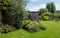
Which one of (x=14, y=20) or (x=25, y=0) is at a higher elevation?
(x=25, y=0)

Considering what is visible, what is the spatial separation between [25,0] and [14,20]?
2777 millimetres

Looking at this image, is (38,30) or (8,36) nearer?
(8,36)

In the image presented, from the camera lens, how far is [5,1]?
62.9 ft

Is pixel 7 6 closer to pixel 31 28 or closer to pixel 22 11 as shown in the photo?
pixel 22 11

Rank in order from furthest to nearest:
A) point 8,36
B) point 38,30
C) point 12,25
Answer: point 12,25 → point 38,30 → point 8,36

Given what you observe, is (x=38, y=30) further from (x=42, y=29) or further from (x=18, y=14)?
(x=18, y=14)

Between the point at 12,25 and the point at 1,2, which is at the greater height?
the point at 1,2

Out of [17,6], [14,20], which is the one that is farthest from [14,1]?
[14,20]

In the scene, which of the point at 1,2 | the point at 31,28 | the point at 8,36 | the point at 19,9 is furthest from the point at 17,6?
the point at 8,36

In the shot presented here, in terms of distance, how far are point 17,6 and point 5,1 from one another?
4.75ft

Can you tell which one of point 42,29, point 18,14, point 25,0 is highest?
point 25,0

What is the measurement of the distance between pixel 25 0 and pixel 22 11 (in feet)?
5.41

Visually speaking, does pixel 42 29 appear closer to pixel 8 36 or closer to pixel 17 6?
pixel 17 6

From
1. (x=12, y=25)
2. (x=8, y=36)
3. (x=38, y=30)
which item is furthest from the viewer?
(x=12, y=25)
